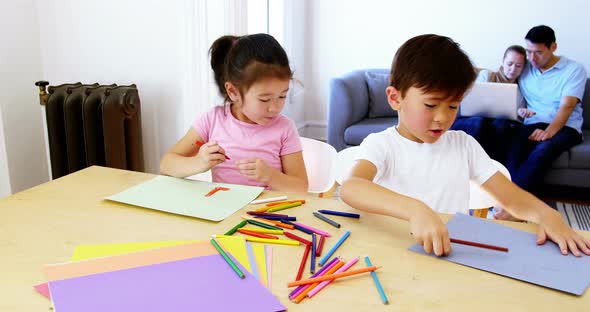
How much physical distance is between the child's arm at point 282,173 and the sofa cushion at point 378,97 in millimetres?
2363

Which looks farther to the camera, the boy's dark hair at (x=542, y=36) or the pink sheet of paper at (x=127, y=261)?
the boy's dark hair at (x=542, y=36)

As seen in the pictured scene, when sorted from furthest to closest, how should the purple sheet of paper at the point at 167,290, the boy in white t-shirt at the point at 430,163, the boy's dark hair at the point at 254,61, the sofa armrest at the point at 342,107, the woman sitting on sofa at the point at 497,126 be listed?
the sofa armrest at the point at 342,107 < the woman sitting on sofa at the point at 497,126 < the boy's dark hair at the point at 254,61 < the boy in white t-shirt at the point at 430,163 < the purple sheet of paper at the point at 167,290

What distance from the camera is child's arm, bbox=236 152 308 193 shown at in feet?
4.33

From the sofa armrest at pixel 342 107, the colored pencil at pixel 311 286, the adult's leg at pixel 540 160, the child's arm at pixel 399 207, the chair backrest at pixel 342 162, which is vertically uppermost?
the child's arm at pixel 399 207

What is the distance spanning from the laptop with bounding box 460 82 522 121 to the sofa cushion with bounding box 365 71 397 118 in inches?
23.8

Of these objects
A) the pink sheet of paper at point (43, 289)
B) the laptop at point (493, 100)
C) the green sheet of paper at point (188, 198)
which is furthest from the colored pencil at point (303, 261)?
the laptop at point (493, 100)

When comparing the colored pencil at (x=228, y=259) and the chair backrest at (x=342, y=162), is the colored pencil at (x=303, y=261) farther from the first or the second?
the chair backrest at (x=342, y=162)

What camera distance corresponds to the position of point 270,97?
1.44 metres

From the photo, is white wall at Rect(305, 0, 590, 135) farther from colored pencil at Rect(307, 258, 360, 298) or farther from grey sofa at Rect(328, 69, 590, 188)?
colored pencil at Rect(307, 258, 360, 298)

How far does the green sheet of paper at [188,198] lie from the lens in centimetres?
113

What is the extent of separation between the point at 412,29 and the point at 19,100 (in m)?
3.12

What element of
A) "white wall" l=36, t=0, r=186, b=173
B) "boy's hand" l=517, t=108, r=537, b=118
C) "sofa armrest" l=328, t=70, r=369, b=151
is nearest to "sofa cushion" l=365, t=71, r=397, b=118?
"sofa armrest" l=328, t=70, r=369, b=151

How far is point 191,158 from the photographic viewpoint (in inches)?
54.6

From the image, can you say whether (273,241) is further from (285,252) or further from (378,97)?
(378,97)
